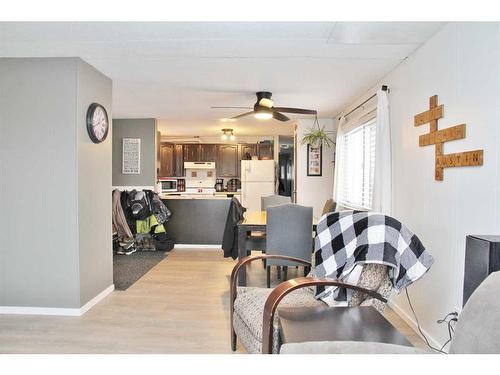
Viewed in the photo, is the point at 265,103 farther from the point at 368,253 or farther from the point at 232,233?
the point at 368,253

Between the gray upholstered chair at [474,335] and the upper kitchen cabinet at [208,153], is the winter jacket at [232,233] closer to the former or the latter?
the gray upholstered chair at [474,335]

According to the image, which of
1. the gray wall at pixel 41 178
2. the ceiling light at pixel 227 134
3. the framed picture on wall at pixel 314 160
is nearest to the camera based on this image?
the gray wall at pixel 41 178

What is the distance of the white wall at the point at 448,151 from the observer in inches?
70.4

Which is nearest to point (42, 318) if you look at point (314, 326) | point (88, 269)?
point (88, 269)

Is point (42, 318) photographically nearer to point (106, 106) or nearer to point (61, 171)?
point (61, 171)

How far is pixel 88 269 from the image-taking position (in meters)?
3.06

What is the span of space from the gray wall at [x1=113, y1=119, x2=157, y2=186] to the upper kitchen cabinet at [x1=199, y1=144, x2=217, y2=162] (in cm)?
233

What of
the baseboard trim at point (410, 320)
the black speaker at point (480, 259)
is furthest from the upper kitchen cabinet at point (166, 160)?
the black speaker at point (480, 259)

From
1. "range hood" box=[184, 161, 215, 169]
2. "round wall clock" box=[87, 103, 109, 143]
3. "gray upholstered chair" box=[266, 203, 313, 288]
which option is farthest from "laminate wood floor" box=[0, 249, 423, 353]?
"range hood" box=[184, 161, 215, 169]

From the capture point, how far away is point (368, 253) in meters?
1.72

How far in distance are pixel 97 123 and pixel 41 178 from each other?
681 mm

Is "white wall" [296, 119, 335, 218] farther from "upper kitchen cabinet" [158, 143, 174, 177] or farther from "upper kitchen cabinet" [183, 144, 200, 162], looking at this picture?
"upper kitchen cabinet" [158, 143, 174, 177]

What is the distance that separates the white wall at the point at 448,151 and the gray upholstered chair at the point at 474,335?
942mm

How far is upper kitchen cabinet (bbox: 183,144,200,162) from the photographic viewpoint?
8086mm
